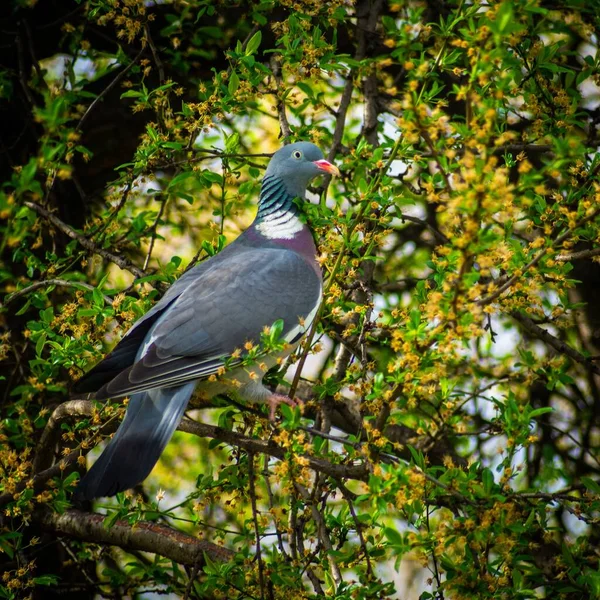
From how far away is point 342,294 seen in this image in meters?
2.84

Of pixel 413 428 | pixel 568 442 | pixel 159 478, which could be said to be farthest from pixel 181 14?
pixel 568 442

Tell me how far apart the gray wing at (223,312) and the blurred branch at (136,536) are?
0.61m

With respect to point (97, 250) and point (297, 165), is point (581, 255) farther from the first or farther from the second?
point (97, 250)

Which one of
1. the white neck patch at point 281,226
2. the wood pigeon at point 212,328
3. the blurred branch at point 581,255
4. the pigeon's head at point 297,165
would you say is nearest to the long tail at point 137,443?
the wood pigeon at point 212,328

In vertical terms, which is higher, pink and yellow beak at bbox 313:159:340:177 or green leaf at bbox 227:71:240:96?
pink and yellow beak at bbox 313:159:340:177

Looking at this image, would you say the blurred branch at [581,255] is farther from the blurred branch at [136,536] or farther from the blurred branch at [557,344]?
the blurred branch at [136,536]

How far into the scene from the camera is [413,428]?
4156 millimetres

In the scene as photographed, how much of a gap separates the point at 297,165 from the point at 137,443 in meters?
1.37

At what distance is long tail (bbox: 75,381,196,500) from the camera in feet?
8.79

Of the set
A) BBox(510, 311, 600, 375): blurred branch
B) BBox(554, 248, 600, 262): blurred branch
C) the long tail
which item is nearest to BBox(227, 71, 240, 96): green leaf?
the long tail

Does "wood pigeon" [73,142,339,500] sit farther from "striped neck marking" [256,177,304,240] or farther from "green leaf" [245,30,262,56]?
"green leaf" [245,30,262,56]

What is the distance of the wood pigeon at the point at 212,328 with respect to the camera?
9.07 feet

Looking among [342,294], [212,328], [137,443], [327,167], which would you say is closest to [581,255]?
[342,294]

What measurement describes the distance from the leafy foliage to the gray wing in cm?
15
